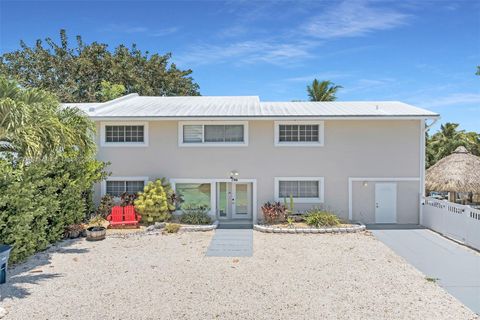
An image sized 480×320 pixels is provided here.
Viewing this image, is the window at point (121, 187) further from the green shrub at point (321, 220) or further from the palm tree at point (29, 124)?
the green shrub at point (321, 220)

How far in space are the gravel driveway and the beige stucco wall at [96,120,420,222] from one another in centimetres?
451

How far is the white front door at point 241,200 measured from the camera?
1725cm

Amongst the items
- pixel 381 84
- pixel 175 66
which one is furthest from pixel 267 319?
pixel 175 66

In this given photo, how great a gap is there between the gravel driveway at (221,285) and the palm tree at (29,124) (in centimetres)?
351

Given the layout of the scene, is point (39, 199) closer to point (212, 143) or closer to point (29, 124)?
point (29, 124)

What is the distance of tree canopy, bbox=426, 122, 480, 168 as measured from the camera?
1182 inches

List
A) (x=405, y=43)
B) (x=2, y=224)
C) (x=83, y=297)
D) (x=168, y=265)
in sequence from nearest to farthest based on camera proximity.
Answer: (x=83, y=297) → (x=2, y=224) → (x=168, y=265) → (x=405, y=43)

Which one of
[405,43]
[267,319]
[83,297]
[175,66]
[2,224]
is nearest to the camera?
[267,319]

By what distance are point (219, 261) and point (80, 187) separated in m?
6.82

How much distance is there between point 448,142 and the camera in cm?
3167

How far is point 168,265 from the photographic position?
10570 millimetres

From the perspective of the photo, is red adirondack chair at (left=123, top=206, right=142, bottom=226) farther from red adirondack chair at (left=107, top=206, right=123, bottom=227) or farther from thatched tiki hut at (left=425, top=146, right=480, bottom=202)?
thatched tiki hut at (left=425, top=146, right=480, bottom=202)

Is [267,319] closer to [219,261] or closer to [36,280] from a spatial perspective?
[219,261]

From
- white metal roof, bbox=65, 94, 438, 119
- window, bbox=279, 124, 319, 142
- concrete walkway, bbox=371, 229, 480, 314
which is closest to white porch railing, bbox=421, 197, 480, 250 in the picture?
concrete walkway, bbox=371, 229, 480, 314
